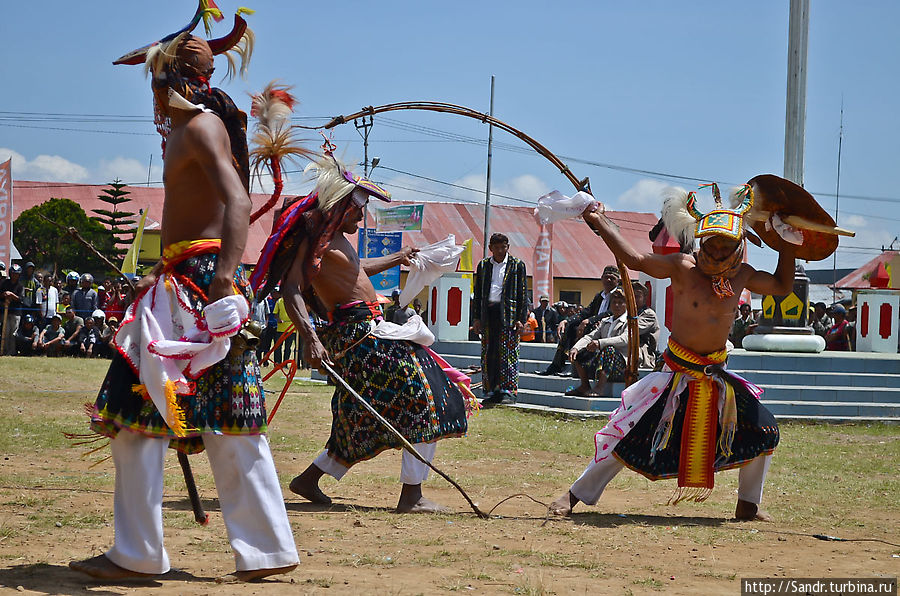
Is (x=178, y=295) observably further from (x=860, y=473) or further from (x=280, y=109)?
(x=860, y=473)

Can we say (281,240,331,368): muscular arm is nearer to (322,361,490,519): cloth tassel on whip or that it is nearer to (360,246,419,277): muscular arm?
(322,361,490,519): cloth tassel on whip

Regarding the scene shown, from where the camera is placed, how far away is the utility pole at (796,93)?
14430 millimetres

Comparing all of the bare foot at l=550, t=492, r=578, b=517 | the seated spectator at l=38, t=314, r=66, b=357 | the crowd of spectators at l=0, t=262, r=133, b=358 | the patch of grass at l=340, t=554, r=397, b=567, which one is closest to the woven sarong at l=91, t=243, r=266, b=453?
the patch of grass at l=340, t=554, r=397, b=567

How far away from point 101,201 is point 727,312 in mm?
35323

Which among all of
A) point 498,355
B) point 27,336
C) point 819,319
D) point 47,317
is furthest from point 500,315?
point 27,336

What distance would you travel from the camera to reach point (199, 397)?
12.2 feet

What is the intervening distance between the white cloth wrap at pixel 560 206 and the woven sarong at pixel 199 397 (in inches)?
92.2

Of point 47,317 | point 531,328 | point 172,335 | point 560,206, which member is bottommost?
point 47,317

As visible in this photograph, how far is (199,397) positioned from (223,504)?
419 mm

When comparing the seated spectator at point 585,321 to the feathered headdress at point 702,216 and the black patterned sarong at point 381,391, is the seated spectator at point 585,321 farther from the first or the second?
the black patterned sarong at point 381,391

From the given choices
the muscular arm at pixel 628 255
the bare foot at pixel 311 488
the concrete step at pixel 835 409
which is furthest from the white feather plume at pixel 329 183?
the concrete step at pixel 835 409

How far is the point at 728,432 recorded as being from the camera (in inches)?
223

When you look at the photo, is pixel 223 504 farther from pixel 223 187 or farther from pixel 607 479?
pixel 607 479

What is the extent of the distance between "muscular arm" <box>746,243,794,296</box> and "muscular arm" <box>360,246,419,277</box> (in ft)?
7.05
